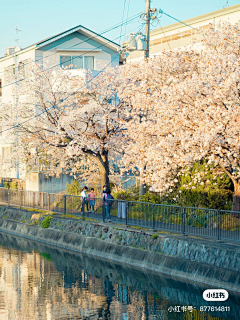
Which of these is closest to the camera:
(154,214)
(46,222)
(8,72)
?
(154,214)

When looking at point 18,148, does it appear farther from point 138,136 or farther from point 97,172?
point 138,136

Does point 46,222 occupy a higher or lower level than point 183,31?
lower

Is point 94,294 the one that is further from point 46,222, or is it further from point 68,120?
point 68,120

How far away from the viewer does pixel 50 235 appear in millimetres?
25016

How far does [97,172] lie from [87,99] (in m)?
5.16

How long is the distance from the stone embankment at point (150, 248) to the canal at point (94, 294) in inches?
18.6

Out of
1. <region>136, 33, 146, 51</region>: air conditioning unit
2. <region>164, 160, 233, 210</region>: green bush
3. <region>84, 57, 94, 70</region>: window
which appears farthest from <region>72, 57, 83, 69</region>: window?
<region>164, 160, 233, 210</region>: green bush

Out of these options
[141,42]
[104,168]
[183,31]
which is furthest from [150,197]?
[183,31]

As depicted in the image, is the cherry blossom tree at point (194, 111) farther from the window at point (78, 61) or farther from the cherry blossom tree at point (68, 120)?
the window at point (78, 61)

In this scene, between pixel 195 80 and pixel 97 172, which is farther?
pixel 97 172

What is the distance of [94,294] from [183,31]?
132 ft

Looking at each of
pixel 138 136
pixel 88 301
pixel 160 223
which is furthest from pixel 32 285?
pixel 138 136

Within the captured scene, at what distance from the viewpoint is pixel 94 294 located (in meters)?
14.8

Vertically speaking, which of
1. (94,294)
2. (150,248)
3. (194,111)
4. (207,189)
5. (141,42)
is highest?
(141,42)
